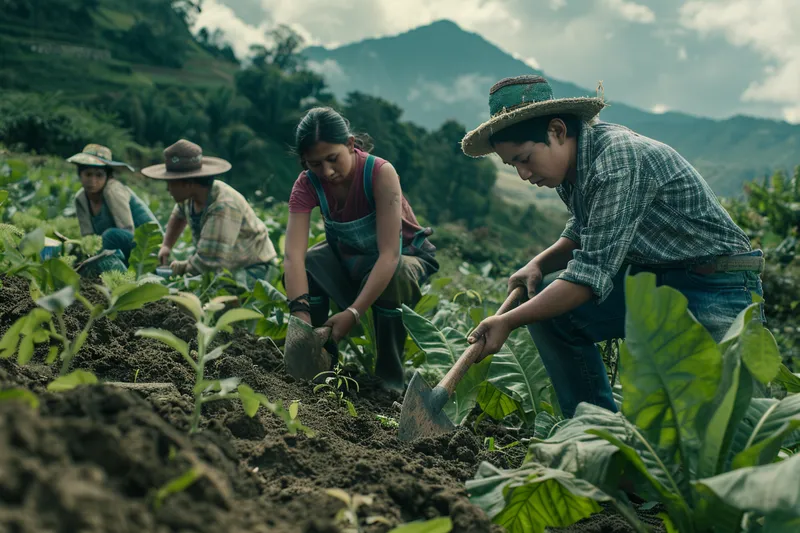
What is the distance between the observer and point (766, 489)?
1231mm

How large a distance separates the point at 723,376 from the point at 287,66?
37557 millimetres

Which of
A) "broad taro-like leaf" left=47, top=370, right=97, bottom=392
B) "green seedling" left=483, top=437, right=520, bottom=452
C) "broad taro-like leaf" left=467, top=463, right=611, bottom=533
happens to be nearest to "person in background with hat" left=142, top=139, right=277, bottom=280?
"green seedling" left=483, top=437, right=520, bottom=452

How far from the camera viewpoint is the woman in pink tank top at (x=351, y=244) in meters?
3.12

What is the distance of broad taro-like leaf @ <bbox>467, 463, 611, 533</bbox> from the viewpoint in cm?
155

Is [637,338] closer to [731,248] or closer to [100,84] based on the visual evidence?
[731,248]

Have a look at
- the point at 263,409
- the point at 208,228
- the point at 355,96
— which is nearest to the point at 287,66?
the point at 355,96

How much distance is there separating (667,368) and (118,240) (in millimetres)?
3916

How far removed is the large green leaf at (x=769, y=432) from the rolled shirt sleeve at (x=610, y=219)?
0.59m

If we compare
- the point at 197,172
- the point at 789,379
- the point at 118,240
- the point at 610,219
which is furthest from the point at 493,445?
the point at 118,240

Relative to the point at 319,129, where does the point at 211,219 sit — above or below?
below

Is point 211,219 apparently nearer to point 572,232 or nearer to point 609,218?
point 572,232

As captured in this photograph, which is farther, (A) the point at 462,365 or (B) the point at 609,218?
(A) the point at 462,365

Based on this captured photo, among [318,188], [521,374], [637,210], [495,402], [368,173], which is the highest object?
[637,210]

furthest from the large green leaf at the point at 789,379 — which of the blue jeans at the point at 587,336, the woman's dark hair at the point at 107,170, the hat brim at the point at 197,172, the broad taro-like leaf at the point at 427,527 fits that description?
the woman's dark hair at the point at 107,170
